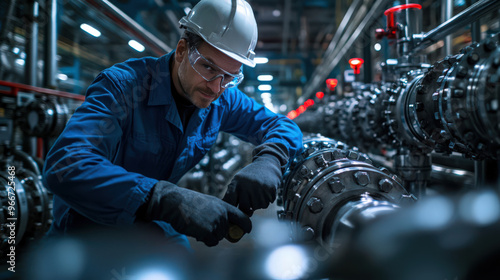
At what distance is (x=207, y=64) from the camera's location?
97 centimetres

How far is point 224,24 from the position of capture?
975 millimetres

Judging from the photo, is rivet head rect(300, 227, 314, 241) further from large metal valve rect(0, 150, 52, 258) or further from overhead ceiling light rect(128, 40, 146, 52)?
overhead ceiling light rect(128, 40, 146, 52)

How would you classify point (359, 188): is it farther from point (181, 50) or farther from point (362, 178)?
point (181, 50)

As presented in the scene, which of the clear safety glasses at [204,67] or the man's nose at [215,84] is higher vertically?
the clear safety glasses at [204,67]

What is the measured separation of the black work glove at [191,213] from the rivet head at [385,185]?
31 centimetres

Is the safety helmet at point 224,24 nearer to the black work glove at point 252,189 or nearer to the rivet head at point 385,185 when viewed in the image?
the black work glove at point 252,189

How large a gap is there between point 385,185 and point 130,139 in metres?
0.73

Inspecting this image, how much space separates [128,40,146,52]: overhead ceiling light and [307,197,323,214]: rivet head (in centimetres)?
144

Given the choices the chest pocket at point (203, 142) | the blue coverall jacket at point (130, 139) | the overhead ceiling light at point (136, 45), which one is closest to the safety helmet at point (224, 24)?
the blue coverall jacket at point (130, 139)

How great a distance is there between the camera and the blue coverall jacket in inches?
27.1

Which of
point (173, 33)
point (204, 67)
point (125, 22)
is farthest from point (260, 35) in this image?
point (204, 67)

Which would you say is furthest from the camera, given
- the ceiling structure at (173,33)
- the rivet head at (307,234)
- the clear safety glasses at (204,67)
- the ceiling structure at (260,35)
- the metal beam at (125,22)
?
the ceiling structure at (260,35)

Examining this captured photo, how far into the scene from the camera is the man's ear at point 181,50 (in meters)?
1.02

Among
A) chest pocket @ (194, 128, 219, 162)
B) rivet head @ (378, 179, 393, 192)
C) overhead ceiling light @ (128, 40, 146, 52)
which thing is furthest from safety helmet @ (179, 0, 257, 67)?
overhead ceiling light @ (128, 40, 146, 52)
